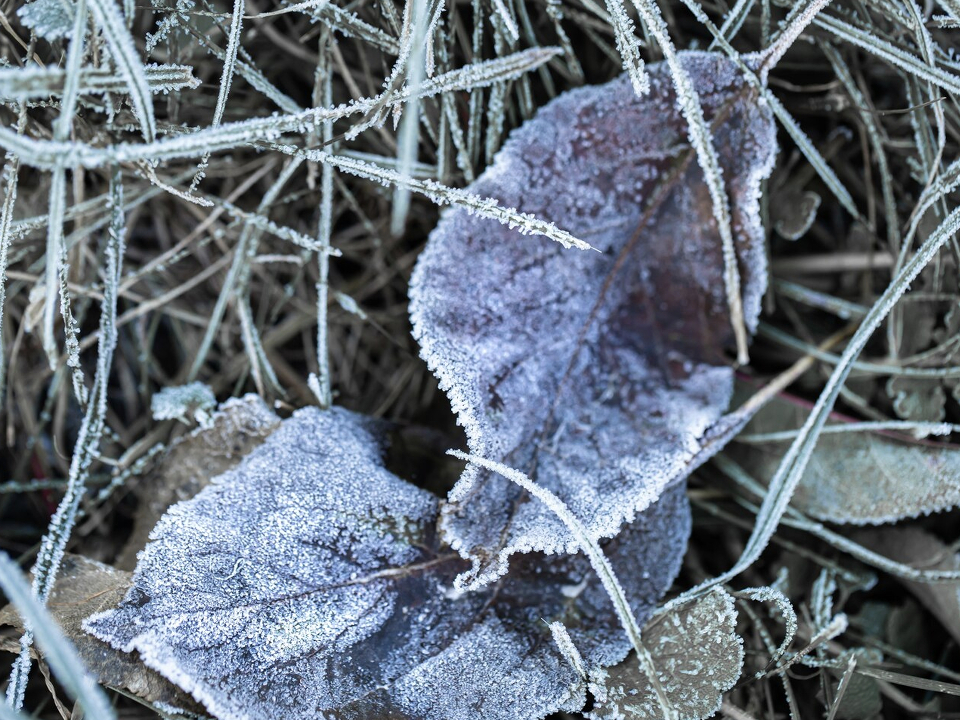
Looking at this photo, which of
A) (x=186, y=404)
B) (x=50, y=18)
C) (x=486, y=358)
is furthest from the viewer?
(x=186, y=404)

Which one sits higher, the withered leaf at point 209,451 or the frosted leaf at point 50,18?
the frosted leaf at point 50,18

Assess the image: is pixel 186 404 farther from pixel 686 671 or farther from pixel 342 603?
pixel 686 671

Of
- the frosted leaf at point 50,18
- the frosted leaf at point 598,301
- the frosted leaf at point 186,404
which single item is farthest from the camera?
the frosted leaf at point 186,404

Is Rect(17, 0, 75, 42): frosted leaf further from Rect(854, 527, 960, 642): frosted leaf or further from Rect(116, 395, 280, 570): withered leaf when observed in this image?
Rect(854, 527, 960, 642): frosted leaf

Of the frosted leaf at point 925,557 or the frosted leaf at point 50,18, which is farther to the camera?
the frosted leaf at point 925,557

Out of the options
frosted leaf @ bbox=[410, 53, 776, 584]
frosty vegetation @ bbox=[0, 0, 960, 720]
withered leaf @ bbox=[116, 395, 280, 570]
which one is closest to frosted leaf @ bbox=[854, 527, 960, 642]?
frosty vegetation @ bbox=[0, 0, 960, 720]

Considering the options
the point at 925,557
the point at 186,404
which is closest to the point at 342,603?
the point at 186,404

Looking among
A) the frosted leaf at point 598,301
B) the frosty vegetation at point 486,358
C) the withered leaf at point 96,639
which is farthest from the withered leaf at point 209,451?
the frosted leaf at point 598,301

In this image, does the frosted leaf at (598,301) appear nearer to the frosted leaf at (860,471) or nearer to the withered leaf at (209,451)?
the frosted leaf at (860,471)
